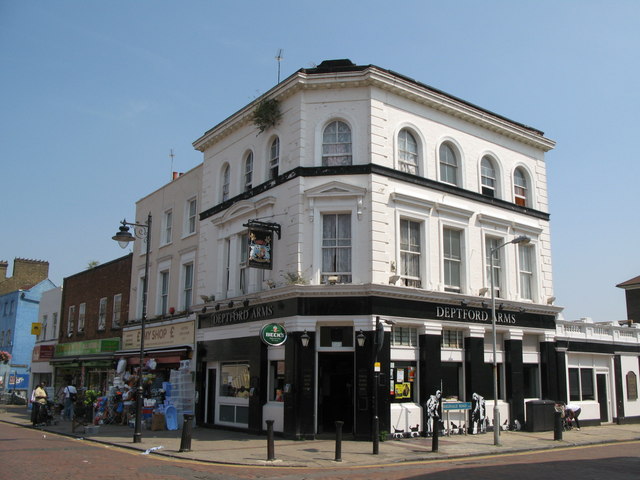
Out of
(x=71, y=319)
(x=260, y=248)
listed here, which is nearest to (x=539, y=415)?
(x=260, y=248)

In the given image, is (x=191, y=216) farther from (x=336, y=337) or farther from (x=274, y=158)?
(x=336, y=337)

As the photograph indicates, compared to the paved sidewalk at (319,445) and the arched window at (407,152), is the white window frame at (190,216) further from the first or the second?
the arched window at (407,152)

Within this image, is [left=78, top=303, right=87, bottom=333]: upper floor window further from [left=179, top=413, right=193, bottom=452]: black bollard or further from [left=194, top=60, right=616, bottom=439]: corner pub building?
[left=179, top=413, right=193, bottom=452]: black bollard

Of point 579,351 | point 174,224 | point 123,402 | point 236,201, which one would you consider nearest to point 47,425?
point 123,402

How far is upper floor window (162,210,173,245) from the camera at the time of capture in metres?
29.5

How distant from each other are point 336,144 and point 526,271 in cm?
1000

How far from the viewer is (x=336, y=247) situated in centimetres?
1995

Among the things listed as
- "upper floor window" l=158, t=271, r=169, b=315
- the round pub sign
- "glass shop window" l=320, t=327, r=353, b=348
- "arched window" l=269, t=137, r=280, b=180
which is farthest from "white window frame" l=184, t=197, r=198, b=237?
"glass shop window" l=320, t=327, r=353, b=348

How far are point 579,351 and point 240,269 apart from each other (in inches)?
579

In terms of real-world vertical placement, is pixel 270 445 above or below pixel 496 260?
below

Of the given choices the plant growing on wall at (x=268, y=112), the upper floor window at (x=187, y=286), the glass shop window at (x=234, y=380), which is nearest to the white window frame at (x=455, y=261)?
the plant growing on wall at (x=268, y=112)

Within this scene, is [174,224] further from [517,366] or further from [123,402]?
[517,366]

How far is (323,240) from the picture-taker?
20094mm

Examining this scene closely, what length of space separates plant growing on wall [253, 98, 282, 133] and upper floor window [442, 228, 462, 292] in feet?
24.6
